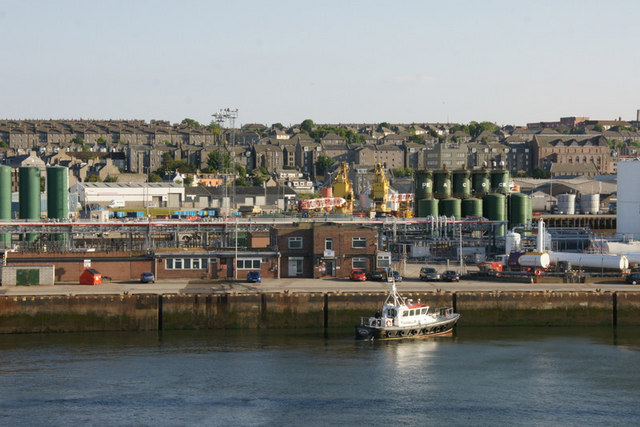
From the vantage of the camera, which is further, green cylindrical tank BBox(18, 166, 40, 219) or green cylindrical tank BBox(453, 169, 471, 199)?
green cylindrical tank BBox(453, 169, 471, 199)

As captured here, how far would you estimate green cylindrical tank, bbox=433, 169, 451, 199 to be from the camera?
101m

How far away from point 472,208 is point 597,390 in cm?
5442

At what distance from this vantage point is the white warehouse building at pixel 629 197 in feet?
279

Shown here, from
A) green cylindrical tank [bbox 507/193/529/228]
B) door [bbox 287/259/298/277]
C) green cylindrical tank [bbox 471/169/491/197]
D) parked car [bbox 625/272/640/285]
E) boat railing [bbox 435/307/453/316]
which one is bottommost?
boat railing [bbox 435/307/453/316]

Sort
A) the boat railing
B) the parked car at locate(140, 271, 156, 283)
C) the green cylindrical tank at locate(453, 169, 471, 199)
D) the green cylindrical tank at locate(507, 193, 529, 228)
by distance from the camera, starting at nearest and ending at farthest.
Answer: the boat railing → the parked car at locate(140, 271, 156, 283) → the green cylindrical tank at locate(507, 193, 529, 228) → the green cylindrical tank at locate(453, 169, 471, 199)

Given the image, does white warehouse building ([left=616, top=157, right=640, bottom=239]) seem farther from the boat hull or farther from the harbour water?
the boat hull

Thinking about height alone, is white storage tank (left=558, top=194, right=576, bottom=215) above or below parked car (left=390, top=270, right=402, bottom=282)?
above

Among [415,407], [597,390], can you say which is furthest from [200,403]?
[597,390]

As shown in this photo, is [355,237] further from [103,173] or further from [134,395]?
Answer: [103,173]

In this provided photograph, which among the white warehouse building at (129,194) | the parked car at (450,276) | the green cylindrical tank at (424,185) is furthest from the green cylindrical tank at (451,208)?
the white warehouse building at (129,194)

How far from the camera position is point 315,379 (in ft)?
150

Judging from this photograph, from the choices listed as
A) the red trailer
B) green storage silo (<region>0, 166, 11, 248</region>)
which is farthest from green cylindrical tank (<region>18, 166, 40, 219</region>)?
the red trailer

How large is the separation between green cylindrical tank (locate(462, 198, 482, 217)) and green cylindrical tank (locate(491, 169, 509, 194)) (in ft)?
16.2

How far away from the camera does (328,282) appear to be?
64500 mm
